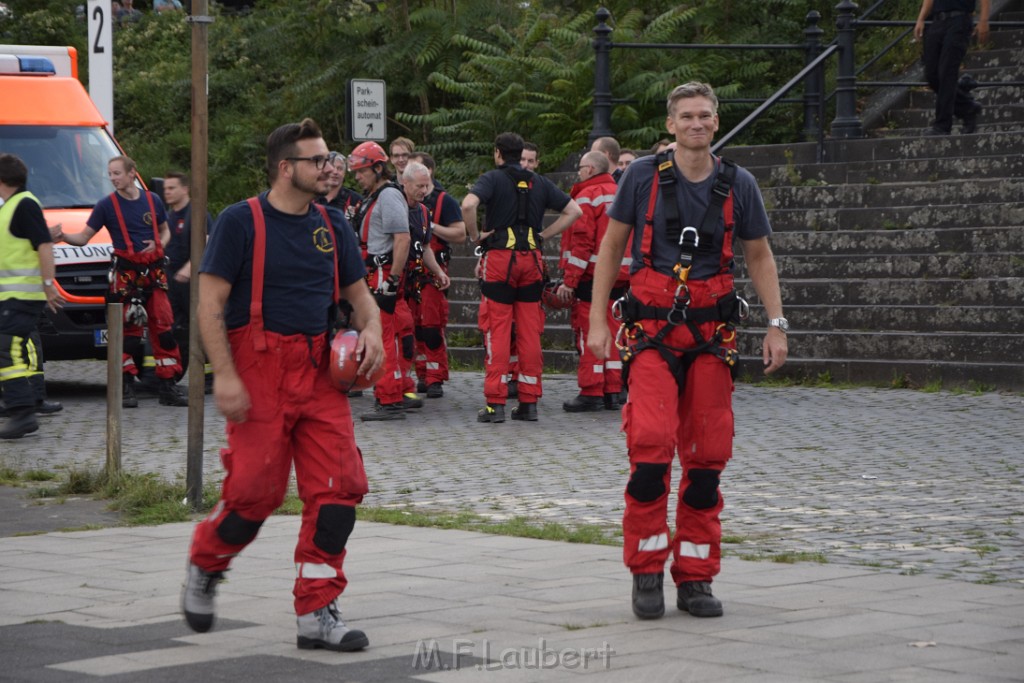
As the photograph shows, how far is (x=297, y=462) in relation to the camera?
19.7ft

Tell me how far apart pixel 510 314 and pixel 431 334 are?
1.81 metres

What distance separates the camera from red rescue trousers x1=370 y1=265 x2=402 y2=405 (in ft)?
43.3

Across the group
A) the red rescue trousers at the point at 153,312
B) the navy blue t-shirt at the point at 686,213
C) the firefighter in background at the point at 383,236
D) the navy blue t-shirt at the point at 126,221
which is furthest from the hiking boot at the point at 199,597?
the navy blue t-shirt at the point at 126,221

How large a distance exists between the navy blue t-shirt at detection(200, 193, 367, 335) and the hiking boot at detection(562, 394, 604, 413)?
781 centimetres

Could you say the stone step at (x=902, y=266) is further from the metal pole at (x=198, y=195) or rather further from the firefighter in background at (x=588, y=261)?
the metal pole at (x=198, y=195)

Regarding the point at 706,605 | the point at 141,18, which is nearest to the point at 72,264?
the point at 706,605

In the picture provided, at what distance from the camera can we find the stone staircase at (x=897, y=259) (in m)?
14.4

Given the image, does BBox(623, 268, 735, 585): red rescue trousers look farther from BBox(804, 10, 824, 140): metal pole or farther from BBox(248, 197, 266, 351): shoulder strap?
BBox(804, 10, 824, 140): metal pole

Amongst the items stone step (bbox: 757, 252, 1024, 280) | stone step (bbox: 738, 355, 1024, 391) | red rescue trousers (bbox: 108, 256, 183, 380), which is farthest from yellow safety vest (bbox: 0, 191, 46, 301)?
stone step (bbox: 757, 252, 1024, 280)

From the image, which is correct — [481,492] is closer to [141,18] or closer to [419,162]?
[419,162]

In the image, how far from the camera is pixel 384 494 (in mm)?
9680

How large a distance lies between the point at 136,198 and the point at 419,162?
8.40 feet

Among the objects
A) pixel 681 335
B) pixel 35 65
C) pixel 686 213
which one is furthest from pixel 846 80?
pixel 681 335

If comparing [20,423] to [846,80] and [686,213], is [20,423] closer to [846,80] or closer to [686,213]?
[686,213]
